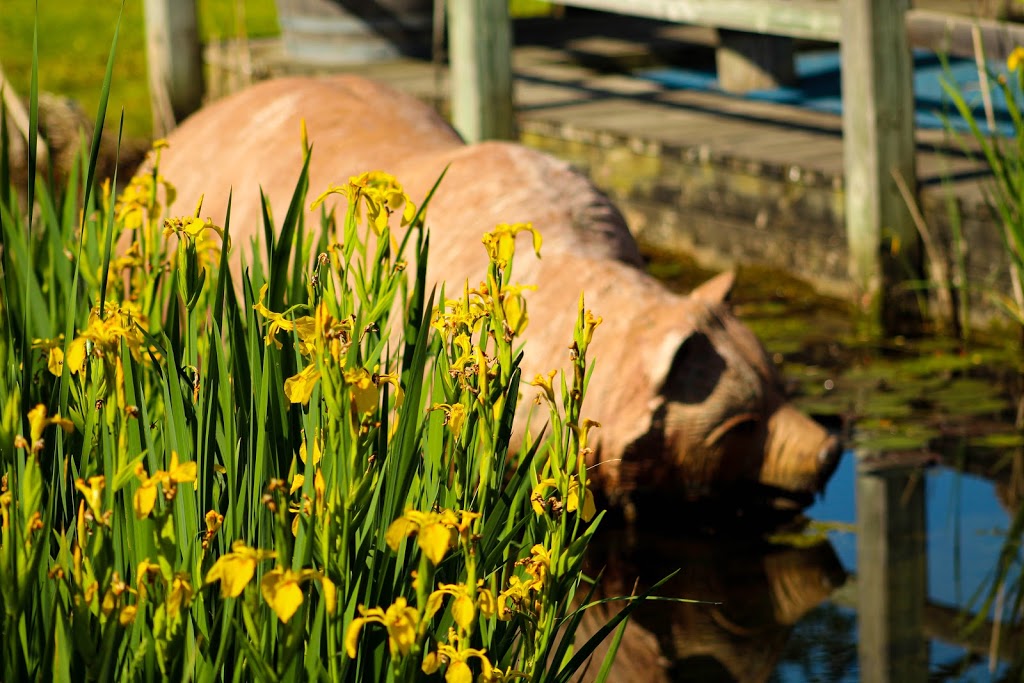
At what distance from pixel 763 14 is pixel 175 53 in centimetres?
385

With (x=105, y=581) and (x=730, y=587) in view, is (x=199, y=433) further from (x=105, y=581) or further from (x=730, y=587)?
(x=730, y=587)

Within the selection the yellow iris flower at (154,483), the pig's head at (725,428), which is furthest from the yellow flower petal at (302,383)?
the pig's head at (725,428)

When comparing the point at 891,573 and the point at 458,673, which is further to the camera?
the point at 891,573

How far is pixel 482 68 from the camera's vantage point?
235 inches

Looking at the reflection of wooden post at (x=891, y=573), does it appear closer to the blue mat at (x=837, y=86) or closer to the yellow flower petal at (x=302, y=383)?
the yellow flower petal at (x=302, y=383)

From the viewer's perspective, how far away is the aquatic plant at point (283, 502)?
151cm

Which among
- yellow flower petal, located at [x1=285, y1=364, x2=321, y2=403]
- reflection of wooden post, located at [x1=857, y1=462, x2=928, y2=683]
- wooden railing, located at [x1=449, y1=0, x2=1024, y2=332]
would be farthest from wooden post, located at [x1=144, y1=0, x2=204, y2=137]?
yellow flower petal, located at [x1=285, y1=364, x2=321, y2=403]

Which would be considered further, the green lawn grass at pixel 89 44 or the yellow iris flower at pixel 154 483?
the green lawn grass at pixel 89 44

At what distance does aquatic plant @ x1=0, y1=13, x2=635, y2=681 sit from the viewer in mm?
1506

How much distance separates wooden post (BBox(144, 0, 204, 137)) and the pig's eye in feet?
17.4

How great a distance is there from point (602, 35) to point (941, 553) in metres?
5.70

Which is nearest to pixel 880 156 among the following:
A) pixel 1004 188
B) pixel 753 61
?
pixel 1004 188

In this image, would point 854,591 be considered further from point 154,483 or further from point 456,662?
point 154,483

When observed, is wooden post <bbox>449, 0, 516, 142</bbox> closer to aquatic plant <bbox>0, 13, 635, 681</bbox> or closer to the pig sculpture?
the pig sculpture
